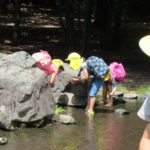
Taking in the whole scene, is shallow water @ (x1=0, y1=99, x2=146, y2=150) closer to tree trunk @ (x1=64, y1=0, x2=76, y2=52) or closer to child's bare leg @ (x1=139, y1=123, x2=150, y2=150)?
child's bare leg @ (x1=139, y1=123, x2=150, y2=150)

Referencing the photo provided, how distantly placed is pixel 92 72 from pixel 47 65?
2.41 ft

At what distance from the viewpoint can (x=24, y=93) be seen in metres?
6.29

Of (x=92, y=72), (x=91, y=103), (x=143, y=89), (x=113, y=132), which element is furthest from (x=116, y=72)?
(x=113, y=132)

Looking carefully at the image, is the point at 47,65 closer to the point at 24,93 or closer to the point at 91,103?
the point at 91,103

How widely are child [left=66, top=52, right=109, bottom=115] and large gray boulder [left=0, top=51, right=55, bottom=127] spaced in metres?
1.08

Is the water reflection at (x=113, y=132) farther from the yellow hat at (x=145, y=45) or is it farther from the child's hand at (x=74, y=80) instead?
the yellow hat at (x=145, y=45)

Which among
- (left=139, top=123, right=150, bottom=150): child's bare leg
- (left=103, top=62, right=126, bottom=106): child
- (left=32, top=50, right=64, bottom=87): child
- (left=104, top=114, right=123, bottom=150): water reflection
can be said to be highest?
(left=139, top=123, right=150, bottom=150): child's bare leg

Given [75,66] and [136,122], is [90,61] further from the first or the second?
[136,122]

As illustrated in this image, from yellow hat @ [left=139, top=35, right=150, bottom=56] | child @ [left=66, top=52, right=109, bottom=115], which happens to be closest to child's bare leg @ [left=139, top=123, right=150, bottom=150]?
yellow hat @ [left=139, top=35, right=150, bottom=56]

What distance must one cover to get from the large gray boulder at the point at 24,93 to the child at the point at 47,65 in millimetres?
792

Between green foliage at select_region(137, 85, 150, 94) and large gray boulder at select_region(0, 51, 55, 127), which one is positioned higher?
large gray boulder at select_region(0, 51, 55, 127)

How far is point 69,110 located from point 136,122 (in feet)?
4.13

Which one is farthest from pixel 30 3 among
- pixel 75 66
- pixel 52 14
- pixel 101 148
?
pixel 101 148

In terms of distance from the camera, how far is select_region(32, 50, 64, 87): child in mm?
7641
